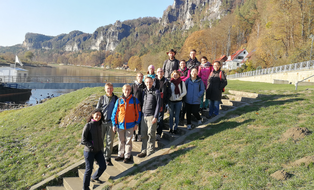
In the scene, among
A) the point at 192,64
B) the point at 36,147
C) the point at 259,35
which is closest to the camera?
→ the point at 192,64

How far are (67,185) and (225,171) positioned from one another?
14.0ft

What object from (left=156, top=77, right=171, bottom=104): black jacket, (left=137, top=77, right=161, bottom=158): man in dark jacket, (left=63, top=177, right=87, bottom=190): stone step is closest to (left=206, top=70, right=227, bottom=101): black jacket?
(left=156, top=77, right=171, bottom=104): black jacket

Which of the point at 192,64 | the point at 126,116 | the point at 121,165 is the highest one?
the point at 192,64

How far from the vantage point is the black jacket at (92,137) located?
4258 mm

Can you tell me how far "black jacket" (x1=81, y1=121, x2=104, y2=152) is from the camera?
4.26m

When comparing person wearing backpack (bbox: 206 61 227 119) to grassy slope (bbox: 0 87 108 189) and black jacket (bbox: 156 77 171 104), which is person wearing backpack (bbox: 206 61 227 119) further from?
grassy slope (bbox: 0 87 108 189)

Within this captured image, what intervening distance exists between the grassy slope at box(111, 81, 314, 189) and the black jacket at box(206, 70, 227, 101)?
985 millimetres

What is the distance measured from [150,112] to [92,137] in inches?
65.9

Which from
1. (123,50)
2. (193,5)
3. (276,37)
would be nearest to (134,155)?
(276,37)

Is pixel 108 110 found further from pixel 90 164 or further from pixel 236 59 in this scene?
pixel 236 59

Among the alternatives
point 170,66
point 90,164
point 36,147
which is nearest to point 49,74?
point 36,147

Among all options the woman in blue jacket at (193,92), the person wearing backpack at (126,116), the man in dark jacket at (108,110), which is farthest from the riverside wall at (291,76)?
the man in dark jacket at (108,110)

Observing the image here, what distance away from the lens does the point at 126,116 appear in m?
5.04

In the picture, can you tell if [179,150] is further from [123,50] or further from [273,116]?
[123,50]
